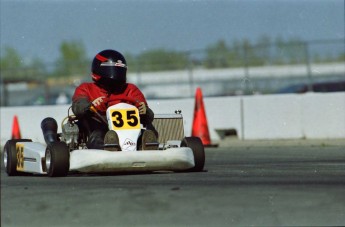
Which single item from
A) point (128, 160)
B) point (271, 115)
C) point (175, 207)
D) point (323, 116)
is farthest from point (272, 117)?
point (175, 207)

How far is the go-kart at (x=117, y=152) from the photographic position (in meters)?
9.52

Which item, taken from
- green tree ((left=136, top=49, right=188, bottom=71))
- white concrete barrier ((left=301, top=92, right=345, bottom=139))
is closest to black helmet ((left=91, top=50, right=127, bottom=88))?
white concrete barrier ((left=301, top=92, right=345, bottom=139))

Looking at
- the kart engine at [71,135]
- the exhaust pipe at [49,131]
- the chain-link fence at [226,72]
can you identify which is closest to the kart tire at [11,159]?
the exhaust pipe at [49,131]

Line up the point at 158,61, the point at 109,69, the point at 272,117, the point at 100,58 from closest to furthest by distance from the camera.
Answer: the point at 109,69 < the point at 100,58 < the point at 272,117 < the point at 158,61

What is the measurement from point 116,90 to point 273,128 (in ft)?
24.1

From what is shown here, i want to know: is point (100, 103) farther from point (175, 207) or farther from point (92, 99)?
point (175, 207)


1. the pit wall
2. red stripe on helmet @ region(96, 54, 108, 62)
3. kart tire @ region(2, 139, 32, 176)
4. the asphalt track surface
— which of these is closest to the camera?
the asphalt track surface

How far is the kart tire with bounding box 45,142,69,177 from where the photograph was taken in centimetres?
966

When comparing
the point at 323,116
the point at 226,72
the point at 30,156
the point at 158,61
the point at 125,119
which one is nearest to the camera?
the point at 125,119

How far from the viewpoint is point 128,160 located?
952 cm

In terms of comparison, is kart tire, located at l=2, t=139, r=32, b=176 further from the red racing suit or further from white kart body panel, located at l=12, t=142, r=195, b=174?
the red racing suit

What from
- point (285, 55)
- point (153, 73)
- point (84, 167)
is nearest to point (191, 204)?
point (84, 167)

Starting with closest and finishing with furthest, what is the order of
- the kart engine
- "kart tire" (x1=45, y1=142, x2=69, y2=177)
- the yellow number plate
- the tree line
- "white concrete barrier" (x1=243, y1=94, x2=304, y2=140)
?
"kart tire" (x1=45, y1=142, x2=69, y2=177) < the yellow number plate < the kart engine < "white concrete barrier" (x1=243, y1=94, x2=304, y2=140) < the tree line

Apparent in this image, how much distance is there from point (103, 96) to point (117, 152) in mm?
1089
